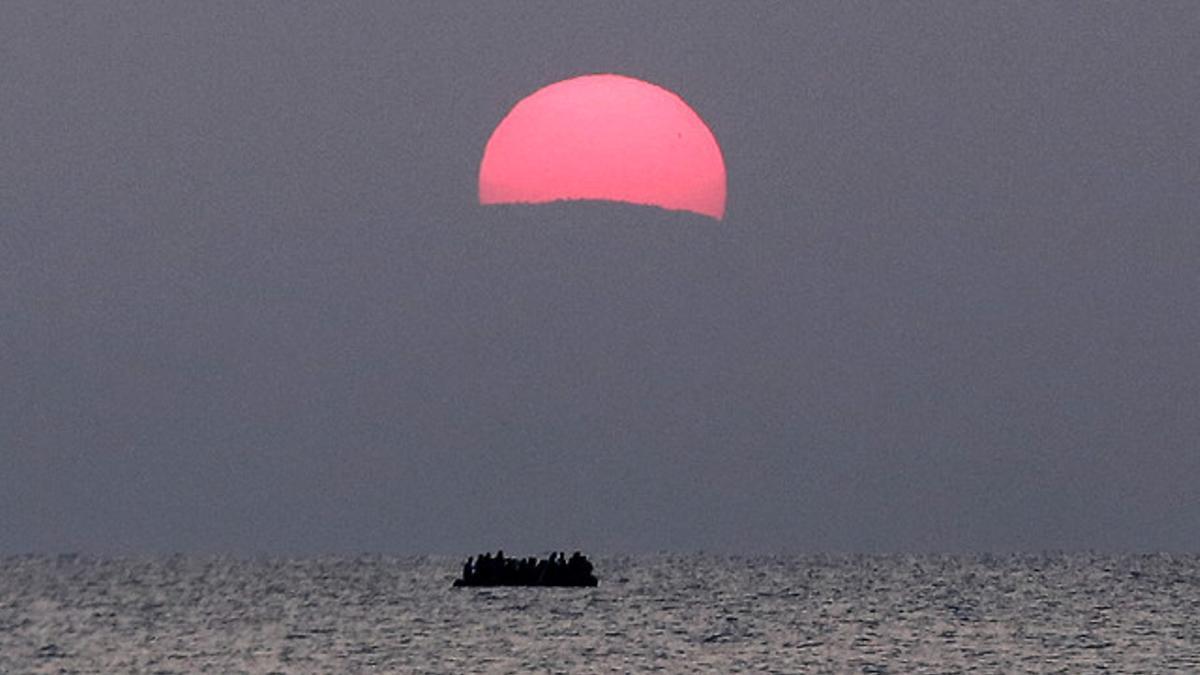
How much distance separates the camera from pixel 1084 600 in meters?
133

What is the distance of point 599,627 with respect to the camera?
99.4 metres

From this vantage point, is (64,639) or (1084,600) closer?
(64,639)

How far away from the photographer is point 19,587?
509 feet

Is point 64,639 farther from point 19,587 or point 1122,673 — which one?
point 19,587

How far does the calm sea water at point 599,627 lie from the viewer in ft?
254

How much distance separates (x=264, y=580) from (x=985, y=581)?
195 ft

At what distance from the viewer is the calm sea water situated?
77.6 metres

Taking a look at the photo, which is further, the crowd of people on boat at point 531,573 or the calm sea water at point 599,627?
the crowd of people on boat at point 531,573

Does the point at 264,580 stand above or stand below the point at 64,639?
above

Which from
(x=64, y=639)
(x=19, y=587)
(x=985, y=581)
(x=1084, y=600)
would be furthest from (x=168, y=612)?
(x=985, y=581)

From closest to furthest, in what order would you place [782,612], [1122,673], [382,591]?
[1122,673]
[782,612]
[382,591]

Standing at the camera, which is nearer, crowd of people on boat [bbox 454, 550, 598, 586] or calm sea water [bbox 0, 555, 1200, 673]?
calm sea water [bbox 0, 555, 1200, 673]

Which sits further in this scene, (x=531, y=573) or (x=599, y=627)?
(x=531, y=573)

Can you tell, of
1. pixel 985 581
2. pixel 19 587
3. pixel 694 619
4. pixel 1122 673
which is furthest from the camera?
pixel 985 581
